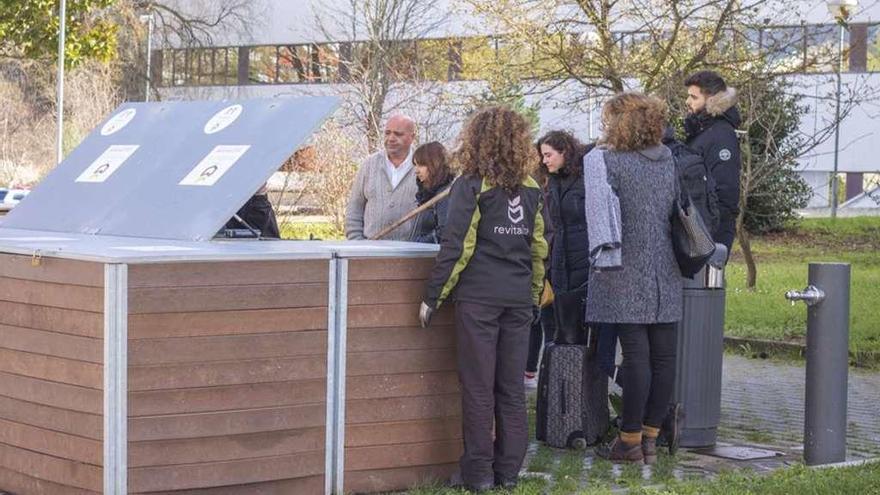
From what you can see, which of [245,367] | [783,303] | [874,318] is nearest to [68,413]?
[245,367]

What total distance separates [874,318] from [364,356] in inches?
332

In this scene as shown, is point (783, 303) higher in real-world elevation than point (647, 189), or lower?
lower

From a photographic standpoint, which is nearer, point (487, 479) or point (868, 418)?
point (487, 479)

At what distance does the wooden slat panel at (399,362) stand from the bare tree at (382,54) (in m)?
21.0

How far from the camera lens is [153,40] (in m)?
49.2

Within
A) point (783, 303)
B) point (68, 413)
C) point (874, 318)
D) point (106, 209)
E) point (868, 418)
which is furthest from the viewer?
point (783, 303)

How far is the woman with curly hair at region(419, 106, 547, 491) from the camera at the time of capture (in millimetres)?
6465

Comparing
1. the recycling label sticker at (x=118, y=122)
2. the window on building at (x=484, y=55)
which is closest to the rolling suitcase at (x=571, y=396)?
the recycling label sticker at (x=118, y=122)

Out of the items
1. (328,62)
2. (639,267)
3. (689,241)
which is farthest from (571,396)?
(328,62)

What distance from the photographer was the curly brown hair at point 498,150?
21.6 feet

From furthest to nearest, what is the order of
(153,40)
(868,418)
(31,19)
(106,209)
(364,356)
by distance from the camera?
1. (153,40)
2. (31,19)
3. (868,418)
4. (106,209)
5. (364,356)

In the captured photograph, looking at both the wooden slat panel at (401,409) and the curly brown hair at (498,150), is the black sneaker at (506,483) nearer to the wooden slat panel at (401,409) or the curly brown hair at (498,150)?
the wooden slat panel at (401,409)

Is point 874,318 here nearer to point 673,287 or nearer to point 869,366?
point 869,366

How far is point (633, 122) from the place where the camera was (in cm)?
736
